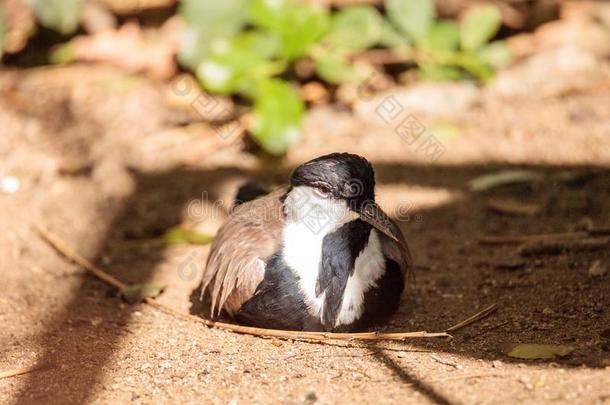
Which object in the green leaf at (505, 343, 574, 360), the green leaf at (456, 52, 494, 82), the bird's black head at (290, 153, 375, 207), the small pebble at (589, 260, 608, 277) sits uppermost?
the bird's black head at (290, 153, 375, 207)

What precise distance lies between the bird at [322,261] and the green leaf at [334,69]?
235cm

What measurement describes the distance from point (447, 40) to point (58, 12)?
2.93 metres

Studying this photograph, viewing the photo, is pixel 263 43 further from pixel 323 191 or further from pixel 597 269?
pixel 597 269

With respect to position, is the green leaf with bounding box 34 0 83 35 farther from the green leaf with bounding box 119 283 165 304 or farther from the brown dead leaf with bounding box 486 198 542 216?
the brown dead leaf with bounding box 486 198 542 216

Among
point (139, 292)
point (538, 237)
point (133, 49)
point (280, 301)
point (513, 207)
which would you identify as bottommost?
point (133, 49)

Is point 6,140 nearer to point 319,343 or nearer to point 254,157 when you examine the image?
point 254,157

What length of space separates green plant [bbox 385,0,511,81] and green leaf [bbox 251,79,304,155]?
1225 millimetres

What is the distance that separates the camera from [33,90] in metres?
6.75

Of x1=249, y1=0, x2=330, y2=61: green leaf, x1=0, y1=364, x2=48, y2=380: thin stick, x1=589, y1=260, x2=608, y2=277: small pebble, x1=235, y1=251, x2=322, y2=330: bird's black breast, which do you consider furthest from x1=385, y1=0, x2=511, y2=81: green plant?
x1=0, y1=364, x2=48, y2=380: thin stick

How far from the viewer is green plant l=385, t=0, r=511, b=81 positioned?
635 centimetres

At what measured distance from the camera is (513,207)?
5.01m

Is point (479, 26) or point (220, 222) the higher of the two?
point (479, 26)

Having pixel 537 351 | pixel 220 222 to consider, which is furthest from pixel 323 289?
pixel 220 222

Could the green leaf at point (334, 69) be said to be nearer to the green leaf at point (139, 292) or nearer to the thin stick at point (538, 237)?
the thin stick at point (538, 237)
